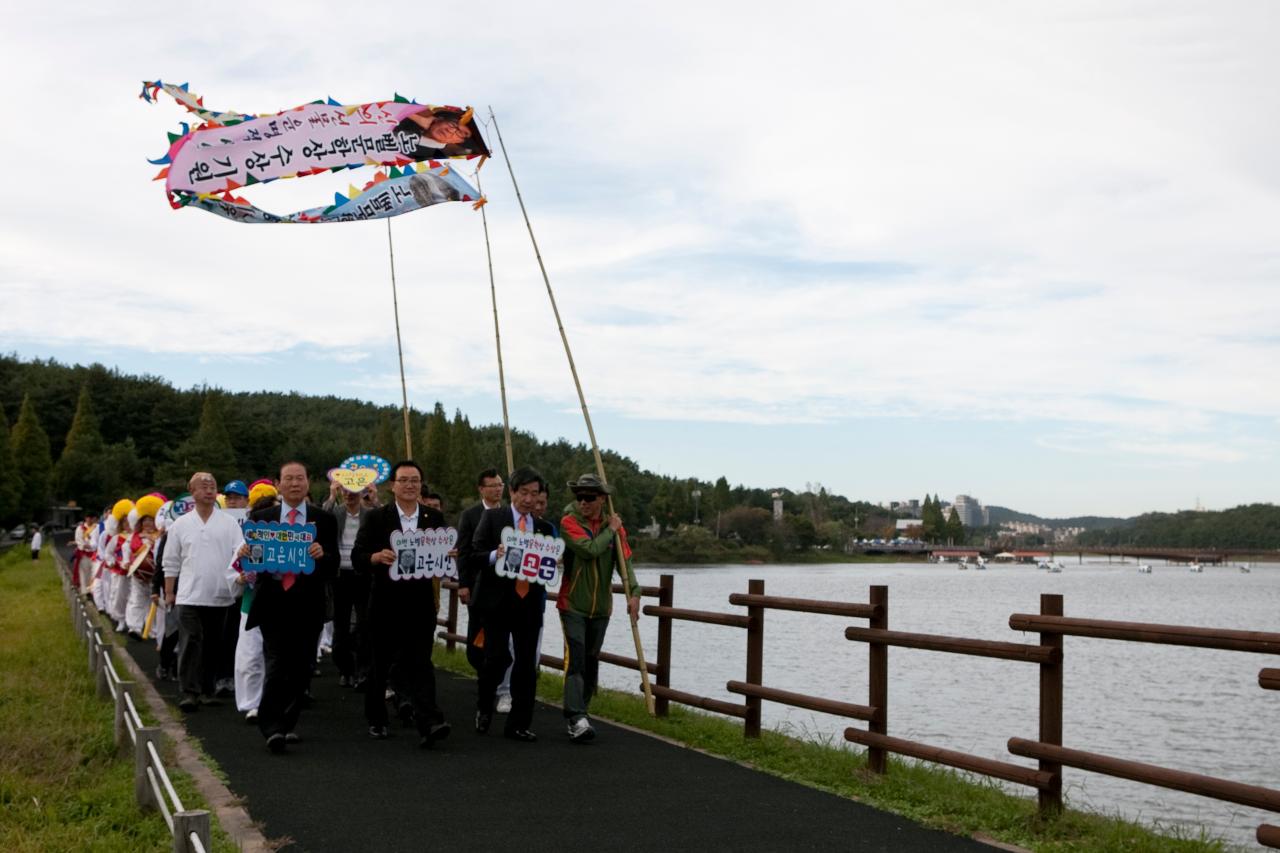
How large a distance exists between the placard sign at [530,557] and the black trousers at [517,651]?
31cm

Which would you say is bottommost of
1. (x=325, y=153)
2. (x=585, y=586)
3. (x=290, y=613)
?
(x=290, y=613)

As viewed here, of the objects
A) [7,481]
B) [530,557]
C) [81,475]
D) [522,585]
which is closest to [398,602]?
[522,585]

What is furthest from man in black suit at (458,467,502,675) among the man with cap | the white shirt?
the white shirt

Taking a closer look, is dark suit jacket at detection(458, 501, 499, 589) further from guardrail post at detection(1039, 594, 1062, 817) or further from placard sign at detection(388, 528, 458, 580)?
guardrail post at detection(1039, 594, 1062, 817)

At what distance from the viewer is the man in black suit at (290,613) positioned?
8.29 meters

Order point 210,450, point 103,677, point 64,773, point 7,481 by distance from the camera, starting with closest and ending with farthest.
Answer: point 64,773, point 103,677, point 7,481, point 210,450

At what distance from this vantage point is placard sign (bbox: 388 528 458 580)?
8.55m

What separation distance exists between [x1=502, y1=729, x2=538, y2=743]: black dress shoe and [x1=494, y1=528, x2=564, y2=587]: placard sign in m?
1.10

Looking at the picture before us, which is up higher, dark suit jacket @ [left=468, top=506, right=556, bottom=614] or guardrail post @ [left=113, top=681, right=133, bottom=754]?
dark suit jacket @ [left=468, top=506, right=556, bottom=614]

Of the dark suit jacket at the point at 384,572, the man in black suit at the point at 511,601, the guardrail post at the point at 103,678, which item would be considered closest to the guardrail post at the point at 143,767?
the dark suit jacket at the point at 384,572

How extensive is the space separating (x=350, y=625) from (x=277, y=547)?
387 centimetres

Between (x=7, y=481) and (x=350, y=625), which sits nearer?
(x=350, y=625)

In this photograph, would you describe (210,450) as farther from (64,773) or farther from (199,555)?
(64,773)

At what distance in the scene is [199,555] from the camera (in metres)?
10.2
